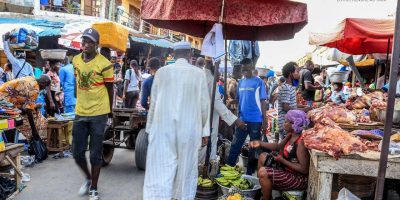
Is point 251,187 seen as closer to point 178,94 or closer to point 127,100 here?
point 178,94

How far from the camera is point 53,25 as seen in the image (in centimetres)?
1402

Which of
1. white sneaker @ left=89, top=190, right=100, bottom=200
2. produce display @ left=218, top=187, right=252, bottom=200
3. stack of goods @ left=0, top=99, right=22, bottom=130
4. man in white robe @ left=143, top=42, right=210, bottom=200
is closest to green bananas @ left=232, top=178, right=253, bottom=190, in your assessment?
produce display @ left=218, top=187, right=252, bottom=200

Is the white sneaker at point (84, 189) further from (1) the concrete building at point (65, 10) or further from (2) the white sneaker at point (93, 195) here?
(1) the concrete building at point (65, 10)

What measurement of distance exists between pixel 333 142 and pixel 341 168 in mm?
292

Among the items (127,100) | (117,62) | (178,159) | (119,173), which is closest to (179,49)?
(178,159)

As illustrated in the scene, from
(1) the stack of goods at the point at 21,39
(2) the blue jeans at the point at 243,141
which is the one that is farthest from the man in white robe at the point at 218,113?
(1) the stack of goods at the point at 21,39

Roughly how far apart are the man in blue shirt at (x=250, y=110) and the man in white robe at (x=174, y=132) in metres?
2.36

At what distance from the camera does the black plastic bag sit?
6535 millimetres

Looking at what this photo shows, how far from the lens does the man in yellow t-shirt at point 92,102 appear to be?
466 centimetres

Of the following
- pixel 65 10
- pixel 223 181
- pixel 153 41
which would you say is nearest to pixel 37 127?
pixel 223 181

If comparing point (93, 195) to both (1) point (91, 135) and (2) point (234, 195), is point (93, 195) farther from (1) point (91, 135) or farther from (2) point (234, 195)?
(2) point (234, 195)

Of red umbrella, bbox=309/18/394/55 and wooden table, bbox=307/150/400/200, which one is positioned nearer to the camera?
wooden table, bbox=307/150/400/200

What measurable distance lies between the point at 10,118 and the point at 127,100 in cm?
633

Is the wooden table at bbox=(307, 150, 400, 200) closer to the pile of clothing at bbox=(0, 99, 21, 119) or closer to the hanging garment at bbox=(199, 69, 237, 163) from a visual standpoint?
the hanging garment at bbox=(199, 69, 237, 163)
